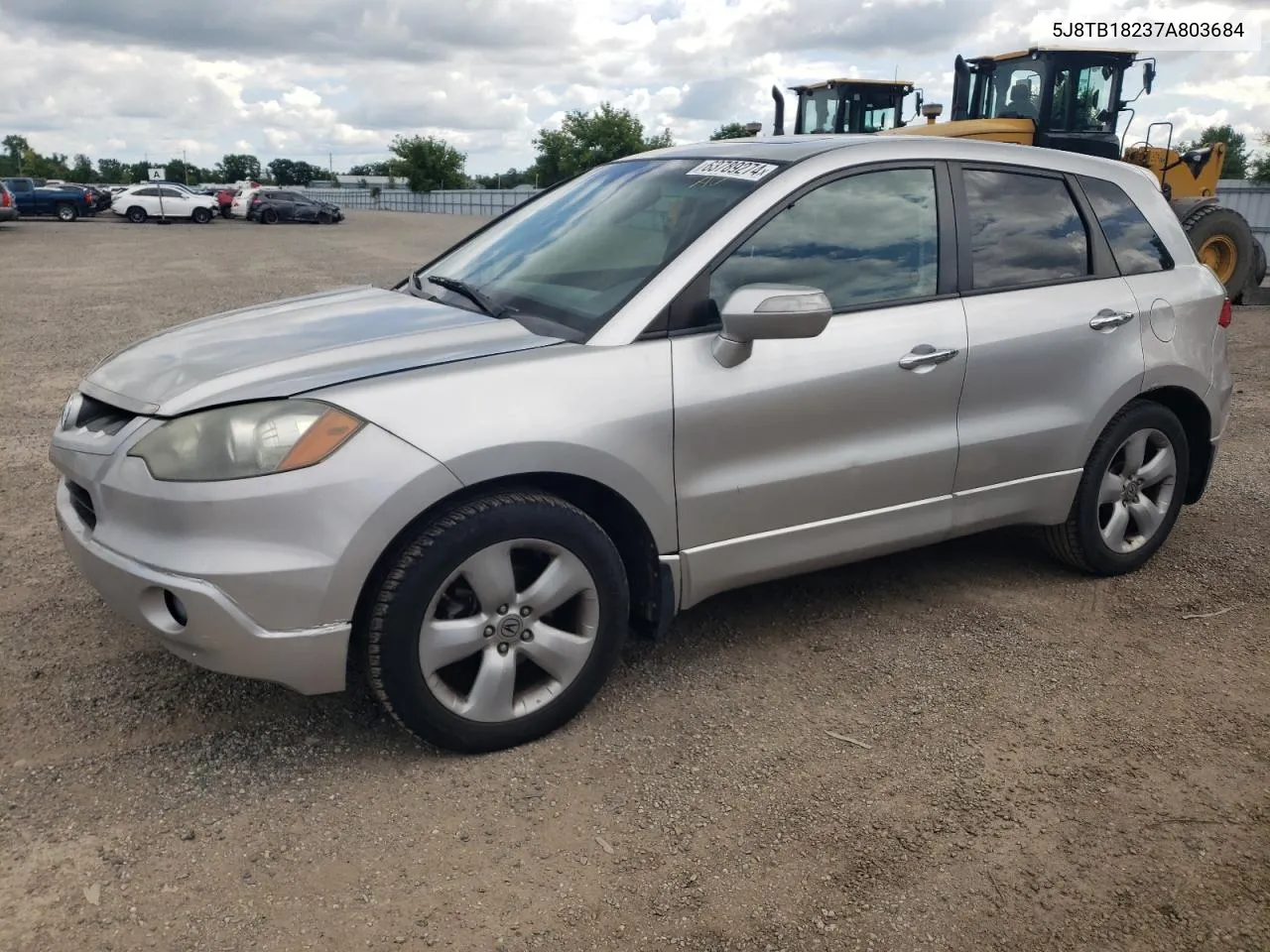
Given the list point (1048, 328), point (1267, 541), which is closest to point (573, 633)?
point (1048, 328)

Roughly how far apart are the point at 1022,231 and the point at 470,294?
6.77 ft

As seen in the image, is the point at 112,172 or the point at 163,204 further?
the point at 112,172

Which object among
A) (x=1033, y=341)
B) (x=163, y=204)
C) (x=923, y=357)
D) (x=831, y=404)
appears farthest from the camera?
(x=163, y=204)

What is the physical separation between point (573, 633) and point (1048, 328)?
83.4 inches

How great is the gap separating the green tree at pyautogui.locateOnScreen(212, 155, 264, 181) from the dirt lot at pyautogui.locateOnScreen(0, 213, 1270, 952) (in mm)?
127435

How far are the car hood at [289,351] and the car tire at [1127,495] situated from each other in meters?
2.35

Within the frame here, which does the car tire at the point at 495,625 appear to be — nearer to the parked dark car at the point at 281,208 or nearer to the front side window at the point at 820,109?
the front side window at the point at 820,109

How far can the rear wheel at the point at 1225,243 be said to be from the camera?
1233 centimetres

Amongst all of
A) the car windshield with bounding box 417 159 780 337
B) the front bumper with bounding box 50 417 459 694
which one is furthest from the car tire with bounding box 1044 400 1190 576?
the front bumper with bounding box 50 417 459 694

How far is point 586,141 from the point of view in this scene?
83125 mm

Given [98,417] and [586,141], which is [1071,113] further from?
[586,141]

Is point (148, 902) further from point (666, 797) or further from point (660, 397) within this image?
point (660, 397)

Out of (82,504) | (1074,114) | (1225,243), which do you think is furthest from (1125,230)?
(1225,243)

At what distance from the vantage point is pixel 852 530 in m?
3.61
